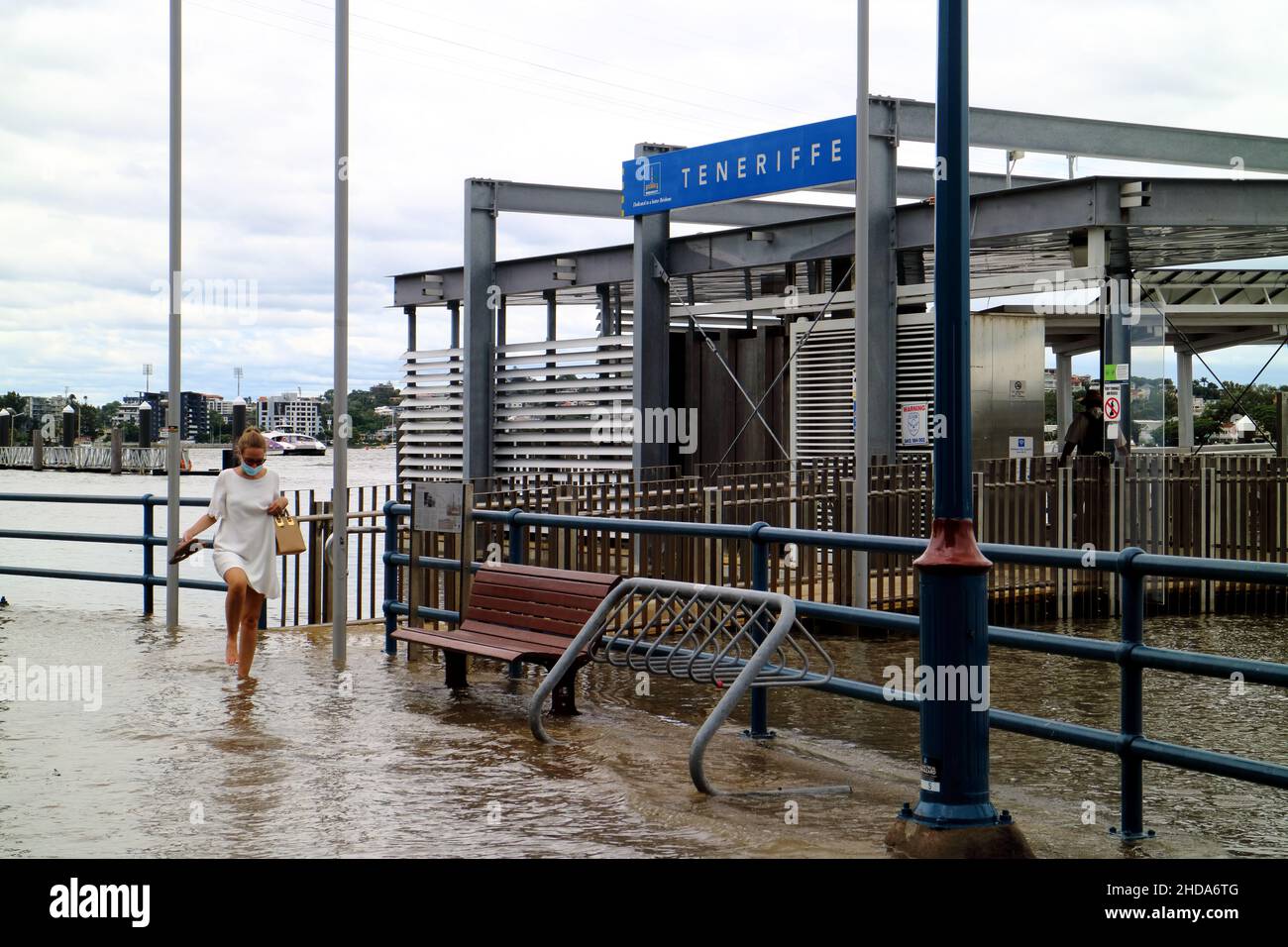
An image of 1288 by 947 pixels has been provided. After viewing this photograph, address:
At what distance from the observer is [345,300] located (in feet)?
37.2

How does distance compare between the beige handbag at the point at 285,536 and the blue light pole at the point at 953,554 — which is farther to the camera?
the beige handbag at the point at 285,536

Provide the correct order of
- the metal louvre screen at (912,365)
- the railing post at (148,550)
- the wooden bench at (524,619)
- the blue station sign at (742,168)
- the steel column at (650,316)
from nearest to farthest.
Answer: the wooden bench at (524,619), the railing post at (148,550), the blue station sign at (742,168), the metal louvre screen at (912,365), the steel column at (650,316)

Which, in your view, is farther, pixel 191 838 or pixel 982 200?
pixel 982 200

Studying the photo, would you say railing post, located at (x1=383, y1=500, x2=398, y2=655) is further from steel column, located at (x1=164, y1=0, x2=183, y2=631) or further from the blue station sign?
the blue station sign

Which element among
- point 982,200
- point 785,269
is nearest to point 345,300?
point 982,200

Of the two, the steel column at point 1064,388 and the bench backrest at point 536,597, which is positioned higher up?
the steel column at point 1064,388

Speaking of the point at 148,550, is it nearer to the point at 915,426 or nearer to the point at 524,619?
the point at 524,619

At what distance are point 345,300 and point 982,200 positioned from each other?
9117mm

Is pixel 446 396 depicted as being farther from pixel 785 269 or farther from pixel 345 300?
pixel 345 300

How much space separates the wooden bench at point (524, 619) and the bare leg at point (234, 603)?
Result: 1432mm

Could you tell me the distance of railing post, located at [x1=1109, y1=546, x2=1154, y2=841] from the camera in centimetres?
593

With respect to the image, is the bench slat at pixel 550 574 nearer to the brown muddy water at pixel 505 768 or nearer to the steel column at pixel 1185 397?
the brown muddy water at pixel 505 768

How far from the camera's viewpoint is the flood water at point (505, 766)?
6.08 metres

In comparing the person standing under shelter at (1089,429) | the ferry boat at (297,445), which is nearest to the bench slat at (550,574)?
the person standing under shelter at (1089,429)
